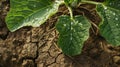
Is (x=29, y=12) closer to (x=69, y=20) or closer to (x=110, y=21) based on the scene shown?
(x=69, y=20)

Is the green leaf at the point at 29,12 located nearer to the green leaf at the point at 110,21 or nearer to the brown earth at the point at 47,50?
the brown earth at the point at 47,50

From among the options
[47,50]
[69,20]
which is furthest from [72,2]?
[47,50]

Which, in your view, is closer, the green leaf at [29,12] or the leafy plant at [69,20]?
the leafy plant at [69,20]

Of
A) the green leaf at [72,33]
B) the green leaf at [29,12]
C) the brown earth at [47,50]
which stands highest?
the green leaf at [29,12]

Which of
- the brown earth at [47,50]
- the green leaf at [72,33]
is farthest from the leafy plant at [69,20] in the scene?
the brown earth at [47,50]

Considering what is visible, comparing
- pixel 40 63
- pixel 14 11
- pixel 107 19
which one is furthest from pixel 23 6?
pixel 107 19

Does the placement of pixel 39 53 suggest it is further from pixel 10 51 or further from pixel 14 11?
pixel 14 11
